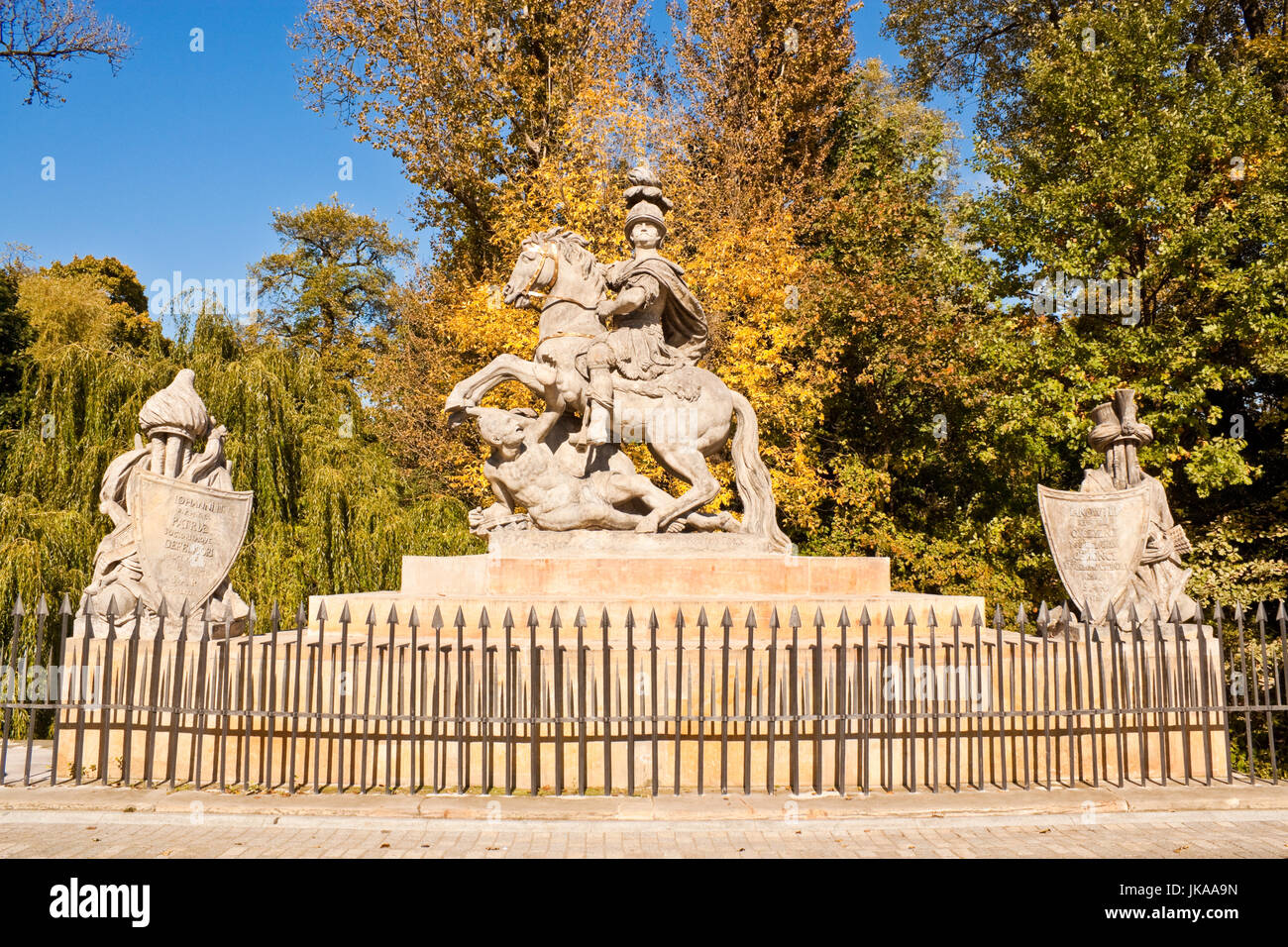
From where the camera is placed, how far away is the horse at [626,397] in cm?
991

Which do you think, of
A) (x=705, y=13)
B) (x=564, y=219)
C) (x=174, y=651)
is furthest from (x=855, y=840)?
(x=705, y=13)

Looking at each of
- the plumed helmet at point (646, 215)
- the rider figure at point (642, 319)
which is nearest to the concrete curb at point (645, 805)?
the rider figure at point (642, 319)

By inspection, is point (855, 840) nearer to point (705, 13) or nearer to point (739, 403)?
point (739, 403)

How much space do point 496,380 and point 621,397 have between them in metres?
1.31

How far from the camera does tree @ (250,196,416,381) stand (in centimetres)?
3684

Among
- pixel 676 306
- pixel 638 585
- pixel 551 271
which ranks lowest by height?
pixel 638 585

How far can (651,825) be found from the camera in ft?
19.6

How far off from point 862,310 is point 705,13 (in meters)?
9.17

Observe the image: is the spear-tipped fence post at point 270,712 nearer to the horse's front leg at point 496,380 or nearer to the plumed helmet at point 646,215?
the horse's front leg at point 496,380

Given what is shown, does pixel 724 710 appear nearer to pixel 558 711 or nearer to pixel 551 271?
pixel 558 711

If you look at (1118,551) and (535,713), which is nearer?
(535,713)

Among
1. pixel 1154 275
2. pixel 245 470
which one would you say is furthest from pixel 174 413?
pixel 1154 275

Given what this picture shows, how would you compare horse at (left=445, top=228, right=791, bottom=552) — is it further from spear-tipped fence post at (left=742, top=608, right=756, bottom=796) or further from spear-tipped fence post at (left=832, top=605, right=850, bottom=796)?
spear-tipped fence post at (left=742, top=608, right=756, bottom=796)

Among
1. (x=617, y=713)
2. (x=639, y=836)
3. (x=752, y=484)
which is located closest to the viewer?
(x=639, y=836)
